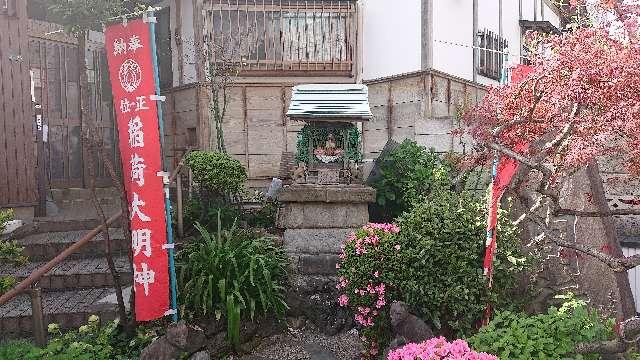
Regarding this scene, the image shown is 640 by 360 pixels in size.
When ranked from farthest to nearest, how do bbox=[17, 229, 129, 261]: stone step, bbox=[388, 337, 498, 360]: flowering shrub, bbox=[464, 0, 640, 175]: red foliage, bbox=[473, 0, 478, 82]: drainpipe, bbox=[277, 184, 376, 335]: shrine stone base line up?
bbox=[473, 0, 478, 82]: drainpipe → bbox=[277, 184, 376, 335]: shrine stone base → bbox=[17, 229, 129, 261]: stone step → bbox=[464, 0, 640, 175]: red foliage → bbox=[388, 337, 498, 360]: flowering shrub

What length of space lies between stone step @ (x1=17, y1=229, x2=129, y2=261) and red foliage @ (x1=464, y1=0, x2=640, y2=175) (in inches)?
286

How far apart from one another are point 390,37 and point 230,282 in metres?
8.66

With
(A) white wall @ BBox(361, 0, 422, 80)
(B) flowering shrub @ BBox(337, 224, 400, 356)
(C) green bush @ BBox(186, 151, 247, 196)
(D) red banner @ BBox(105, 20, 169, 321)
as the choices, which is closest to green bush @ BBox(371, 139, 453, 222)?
(A) white wall @ BBox(361, 0, 422, 80)

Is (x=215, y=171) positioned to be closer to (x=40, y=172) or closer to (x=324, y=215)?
(x=324, y=215)

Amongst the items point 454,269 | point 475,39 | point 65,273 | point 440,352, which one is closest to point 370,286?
point 454,269

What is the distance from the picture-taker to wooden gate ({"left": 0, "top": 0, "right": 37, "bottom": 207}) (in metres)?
9.57

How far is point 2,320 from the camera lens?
6676mm

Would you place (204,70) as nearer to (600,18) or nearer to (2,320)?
(2,320)

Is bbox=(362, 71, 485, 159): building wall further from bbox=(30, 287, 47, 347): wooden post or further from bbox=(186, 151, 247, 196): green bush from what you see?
bbox=(30, 287, 47, 347): wooden post

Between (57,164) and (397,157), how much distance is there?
29.9 ft

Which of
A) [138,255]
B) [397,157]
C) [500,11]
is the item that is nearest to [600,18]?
[397,157]

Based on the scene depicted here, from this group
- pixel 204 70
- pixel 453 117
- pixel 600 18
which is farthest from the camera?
pixel 204 70

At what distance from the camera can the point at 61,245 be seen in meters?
8.62

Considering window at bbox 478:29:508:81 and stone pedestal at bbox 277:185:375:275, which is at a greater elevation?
window at bbox 478:29:508:81
